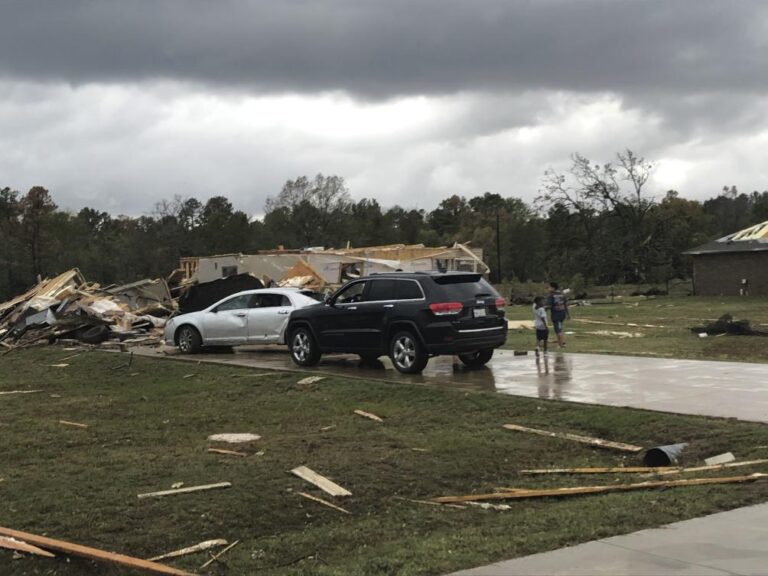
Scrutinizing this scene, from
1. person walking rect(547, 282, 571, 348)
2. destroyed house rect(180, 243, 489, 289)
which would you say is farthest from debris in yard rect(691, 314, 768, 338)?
destroyed house rect(180, 243, 489, 289)

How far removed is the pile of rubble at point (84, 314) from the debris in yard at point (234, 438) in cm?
1472

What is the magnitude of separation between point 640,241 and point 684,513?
69.1 m

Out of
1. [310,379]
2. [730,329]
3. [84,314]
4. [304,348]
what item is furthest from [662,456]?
[84,314]

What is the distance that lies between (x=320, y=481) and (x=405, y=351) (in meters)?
6.81

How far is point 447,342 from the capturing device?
534 inches

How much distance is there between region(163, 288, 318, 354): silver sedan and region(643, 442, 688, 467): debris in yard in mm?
10785

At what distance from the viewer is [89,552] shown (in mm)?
5543

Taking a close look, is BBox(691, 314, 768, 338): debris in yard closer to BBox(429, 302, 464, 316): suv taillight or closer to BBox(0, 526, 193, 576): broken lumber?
BBox(429, 302, 464, 316): suv taillight

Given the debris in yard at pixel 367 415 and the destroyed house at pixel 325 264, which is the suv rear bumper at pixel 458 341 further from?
the destroyed house at pixel 325 264

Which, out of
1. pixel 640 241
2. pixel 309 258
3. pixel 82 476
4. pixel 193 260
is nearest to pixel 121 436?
pixel 82 476

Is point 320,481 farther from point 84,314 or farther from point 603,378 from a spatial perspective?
point 84,314

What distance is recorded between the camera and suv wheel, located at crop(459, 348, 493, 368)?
15.3 meters

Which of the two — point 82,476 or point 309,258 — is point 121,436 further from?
point 309,258

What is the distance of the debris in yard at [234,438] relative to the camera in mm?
9727
